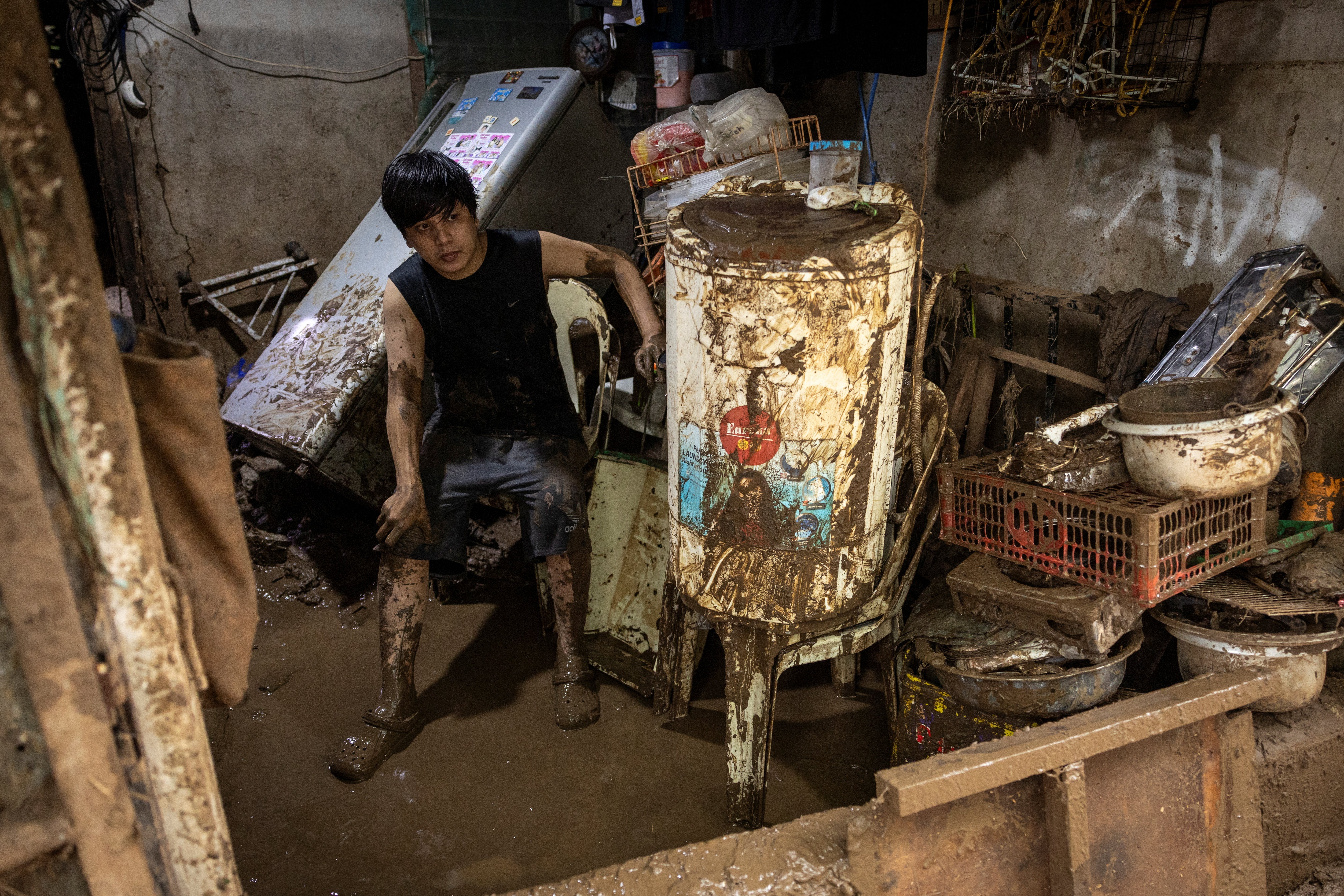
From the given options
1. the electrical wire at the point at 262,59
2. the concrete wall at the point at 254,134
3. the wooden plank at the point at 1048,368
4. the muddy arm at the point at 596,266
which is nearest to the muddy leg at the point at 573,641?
the muddy arm at the point at 596,266

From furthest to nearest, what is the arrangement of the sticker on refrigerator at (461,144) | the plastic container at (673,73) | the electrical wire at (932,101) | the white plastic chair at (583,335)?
the plastic container at (673,73), the sticker on refrigerator at (461,144), the electrical wire at (932,101), the white plastic chair at (583,335)

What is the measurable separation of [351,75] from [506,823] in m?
4.25

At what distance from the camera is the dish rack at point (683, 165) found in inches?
138

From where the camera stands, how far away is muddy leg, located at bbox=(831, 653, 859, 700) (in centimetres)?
290

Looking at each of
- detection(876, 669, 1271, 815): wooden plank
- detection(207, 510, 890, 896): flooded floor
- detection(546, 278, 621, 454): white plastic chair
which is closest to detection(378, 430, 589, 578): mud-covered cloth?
detection(546, 278, 621, 454): white plastic chair

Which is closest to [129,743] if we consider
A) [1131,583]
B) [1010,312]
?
[1131,583]

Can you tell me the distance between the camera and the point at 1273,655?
6.83 ft

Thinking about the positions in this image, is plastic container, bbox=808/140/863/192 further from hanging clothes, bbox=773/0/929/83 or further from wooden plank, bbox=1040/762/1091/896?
wooden plank, bbox=1040/762/1091/896

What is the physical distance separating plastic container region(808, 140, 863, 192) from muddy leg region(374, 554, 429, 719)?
5.50 feet

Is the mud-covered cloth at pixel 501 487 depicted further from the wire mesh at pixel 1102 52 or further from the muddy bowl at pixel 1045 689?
the wire mesh at pixel 1102 52

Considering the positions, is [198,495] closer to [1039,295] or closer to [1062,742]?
[1062,742]

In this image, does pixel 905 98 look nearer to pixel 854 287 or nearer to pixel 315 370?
pixel 854 287

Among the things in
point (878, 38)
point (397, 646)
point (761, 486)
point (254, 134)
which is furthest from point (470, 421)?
point (254, 134)

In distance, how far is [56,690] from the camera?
0.97m
